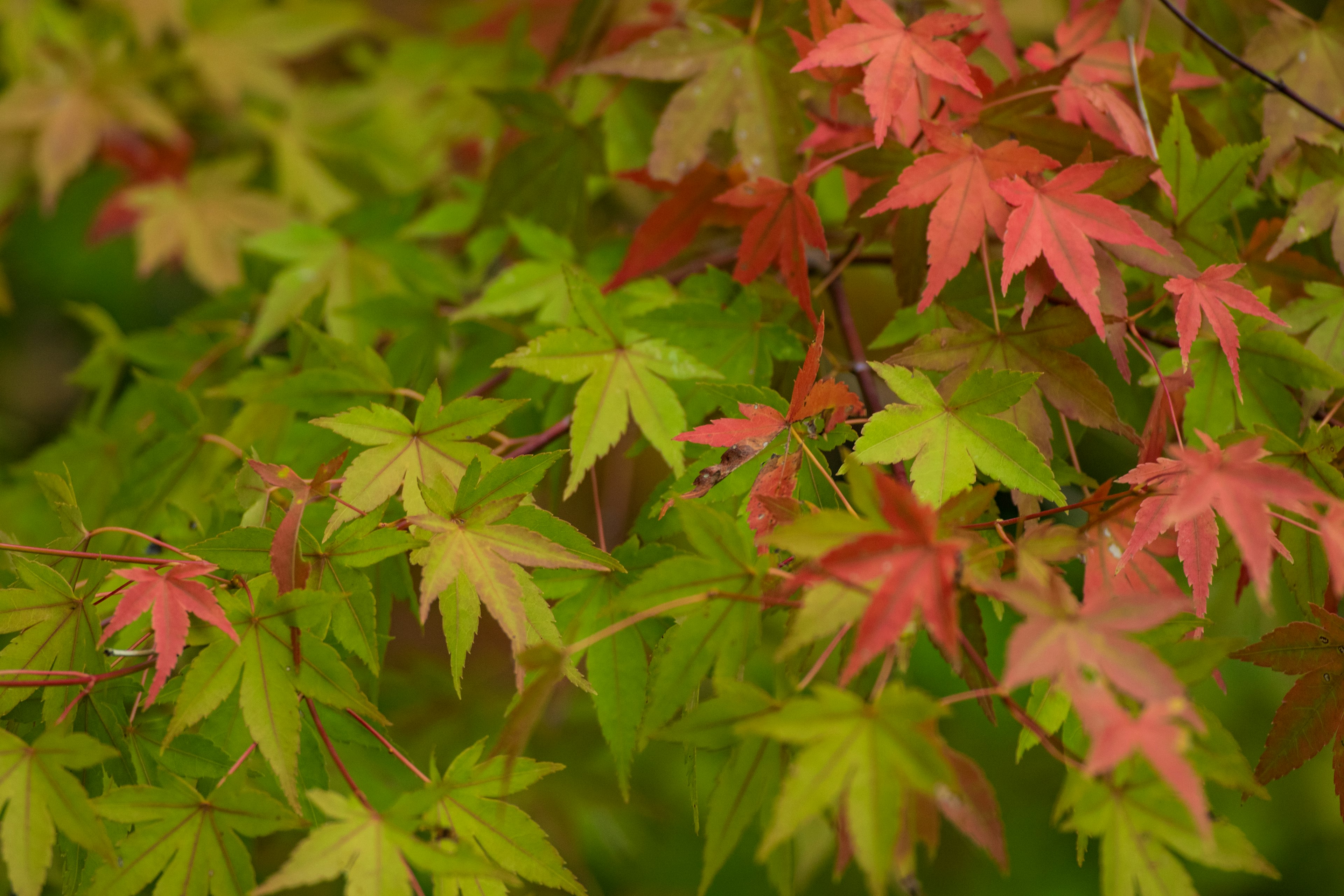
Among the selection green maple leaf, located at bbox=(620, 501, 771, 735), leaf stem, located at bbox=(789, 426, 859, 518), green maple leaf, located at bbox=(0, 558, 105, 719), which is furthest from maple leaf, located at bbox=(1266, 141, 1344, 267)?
green maple leaf, located at bbox=(0, 558, 105, 719)

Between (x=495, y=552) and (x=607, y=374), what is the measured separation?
204 mm

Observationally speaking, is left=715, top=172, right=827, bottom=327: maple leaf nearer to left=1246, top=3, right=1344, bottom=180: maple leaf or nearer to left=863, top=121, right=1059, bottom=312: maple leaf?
left=863, top=121, right=1059, bottom=312: maple leaf

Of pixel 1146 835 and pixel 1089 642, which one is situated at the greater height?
pixel 1089 642

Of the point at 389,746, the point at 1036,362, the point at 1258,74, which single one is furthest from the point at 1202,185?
the point at 389,746

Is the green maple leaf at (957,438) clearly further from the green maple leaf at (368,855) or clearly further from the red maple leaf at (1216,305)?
the green maple leaf at (368,855)

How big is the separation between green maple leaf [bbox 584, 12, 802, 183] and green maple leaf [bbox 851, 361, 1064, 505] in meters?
0.32

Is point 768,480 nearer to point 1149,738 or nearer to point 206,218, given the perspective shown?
point 1149,738

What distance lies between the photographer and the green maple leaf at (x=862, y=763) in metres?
0.41

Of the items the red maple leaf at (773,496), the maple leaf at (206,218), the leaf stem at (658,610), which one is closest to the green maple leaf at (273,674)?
the leaf stem at (658,610)

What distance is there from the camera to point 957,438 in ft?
2.01

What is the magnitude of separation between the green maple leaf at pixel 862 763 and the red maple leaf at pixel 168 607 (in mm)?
337

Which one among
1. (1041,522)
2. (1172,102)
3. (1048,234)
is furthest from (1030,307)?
(1172,102)

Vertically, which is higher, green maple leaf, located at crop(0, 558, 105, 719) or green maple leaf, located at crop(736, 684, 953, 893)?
green maple leaf, located at crop(736, 684, 953, 893)

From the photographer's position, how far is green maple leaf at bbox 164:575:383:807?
1.80ft
